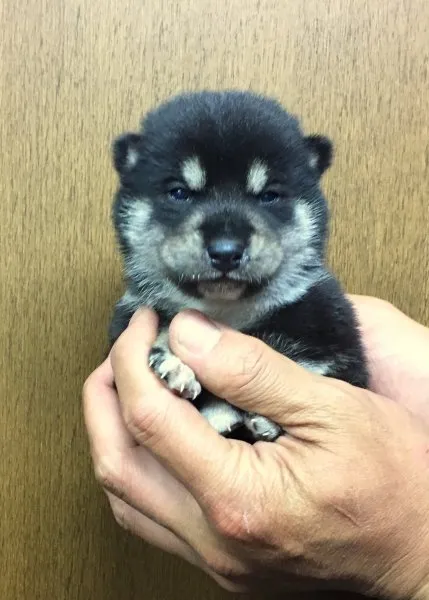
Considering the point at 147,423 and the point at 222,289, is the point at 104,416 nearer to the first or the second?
the point at 147,423

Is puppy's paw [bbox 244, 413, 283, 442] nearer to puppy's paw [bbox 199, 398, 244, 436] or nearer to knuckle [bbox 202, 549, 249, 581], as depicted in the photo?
puppy's paw [bbox 199, 398, 244, 436]

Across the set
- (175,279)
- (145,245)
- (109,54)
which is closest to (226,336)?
(175,279)

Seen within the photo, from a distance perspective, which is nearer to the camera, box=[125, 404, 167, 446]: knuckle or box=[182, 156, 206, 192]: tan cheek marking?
box=[125, 404, 167, 446]: knuckle

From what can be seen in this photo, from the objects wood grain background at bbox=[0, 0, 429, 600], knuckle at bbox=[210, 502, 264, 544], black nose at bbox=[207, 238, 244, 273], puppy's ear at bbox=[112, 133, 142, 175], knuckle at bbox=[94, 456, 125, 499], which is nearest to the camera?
knuckle at bbox=[210, 502, 264, 544]

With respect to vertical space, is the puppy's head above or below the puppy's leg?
above

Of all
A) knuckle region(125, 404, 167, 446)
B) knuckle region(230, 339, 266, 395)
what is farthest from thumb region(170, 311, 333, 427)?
knuckle region(125, 404, 167, 446)

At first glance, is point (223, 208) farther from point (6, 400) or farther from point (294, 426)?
point (6, 400)

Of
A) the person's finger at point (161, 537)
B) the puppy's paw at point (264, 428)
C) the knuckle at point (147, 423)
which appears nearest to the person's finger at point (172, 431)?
the knuckle at point (147, 423)
